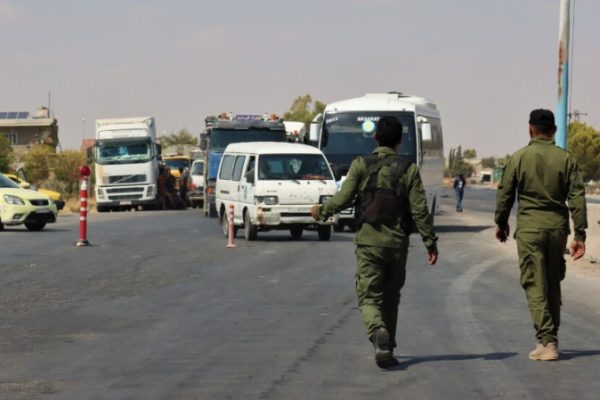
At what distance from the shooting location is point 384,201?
974 cm

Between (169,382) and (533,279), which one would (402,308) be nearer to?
(533,279)

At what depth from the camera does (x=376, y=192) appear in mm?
9758

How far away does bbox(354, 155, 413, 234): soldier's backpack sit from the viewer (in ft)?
31.9

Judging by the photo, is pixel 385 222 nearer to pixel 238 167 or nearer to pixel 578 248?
pixel 578 248

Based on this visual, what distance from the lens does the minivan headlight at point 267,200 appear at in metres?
27.0

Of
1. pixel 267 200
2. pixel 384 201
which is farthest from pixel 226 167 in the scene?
pixel 384 201

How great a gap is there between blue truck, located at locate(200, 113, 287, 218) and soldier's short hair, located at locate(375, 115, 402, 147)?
99.1ft

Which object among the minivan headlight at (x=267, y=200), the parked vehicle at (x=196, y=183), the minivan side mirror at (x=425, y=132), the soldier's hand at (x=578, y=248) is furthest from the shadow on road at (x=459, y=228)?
the soldier's hand at (x=578, y=248)

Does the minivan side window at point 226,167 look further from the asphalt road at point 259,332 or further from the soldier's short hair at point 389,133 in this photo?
the soldier's short hair at point 389,133

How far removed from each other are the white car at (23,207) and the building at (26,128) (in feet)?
302

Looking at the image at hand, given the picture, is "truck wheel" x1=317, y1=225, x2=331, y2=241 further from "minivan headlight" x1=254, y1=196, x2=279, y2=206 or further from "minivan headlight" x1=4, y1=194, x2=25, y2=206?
"minivan headlight" x1=4, y1=194, x2=25, y2=206

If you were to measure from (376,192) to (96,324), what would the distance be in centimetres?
386

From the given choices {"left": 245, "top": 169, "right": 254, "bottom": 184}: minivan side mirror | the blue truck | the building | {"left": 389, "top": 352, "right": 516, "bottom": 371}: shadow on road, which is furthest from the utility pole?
the building

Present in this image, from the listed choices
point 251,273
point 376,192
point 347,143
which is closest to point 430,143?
point 347,143
